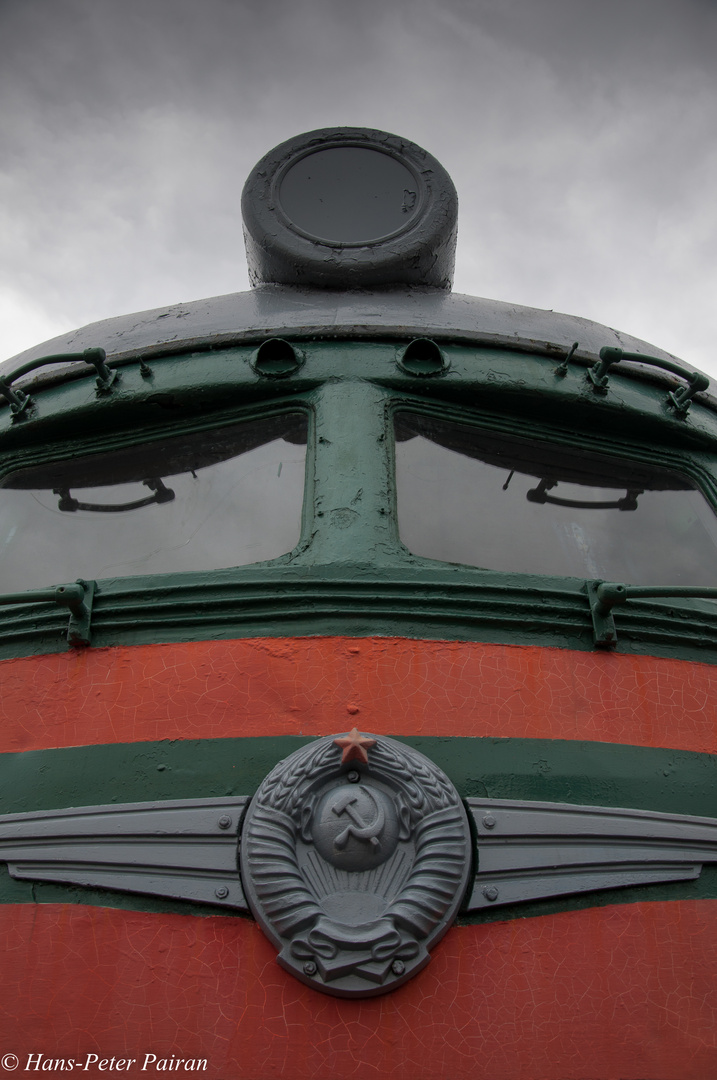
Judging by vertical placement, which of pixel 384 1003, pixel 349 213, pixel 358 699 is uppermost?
pixel 349 213

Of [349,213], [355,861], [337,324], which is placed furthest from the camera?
[349,213]

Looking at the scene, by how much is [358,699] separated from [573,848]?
21.5 inches

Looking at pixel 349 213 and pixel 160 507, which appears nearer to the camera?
pixel 160 507

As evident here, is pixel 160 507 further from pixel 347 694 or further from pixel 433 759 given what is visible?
pixel 433 759

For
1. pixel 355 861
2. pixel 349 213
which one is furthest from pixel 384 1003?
pixel 349 213

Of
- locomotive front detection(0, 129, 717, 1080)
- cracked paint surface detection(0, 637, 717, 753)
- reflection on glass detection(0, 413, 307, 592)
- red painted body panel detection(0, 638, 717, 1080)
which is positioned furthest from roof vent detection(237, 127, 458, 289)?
red painted body panel detection(0, 638, 717, 1080)

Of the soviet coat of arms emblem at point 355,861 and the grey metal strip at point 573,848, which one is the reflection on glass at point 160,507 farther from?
the grey metal strip at point 573,848

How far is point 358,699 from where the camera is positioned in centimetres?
191

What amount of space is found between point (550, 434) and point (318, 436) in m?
0.81

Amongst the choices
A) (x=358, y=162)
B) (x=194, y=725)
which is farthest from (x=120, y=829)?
(x=358, y=162)

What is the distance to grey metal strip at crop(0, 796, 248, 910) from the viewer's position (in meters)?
1.65

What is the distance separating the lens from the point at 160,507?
106 inches

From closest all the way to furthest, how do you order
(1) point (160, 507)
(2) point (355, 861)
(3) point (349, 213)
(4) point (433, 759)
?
1. (2) point (355, 861)
2. (4) point (433, 759)
3. (1) point (160, 507)
4. (3) point (349, 213)

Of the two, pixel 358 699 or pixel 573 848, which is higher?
pixel 358 699
